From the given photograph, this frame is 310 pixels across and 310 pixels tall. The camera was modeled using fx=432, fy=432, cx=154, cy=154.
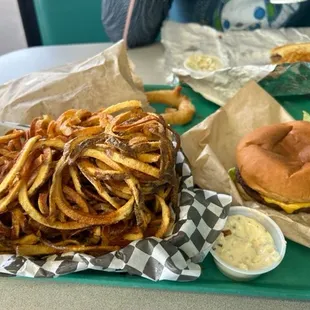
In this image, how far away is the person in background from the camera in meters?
1.99

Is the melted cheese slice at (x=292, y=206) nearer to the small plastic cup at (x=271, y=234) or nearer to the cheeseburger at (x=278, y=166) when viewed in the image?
the cheeseburger at (x=278, y=166)

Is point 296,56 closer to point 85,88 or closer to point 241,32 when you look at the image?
point 241,32

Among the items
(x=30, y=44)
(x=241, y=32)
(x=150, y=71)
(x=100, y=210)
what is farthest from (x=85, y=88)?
(x=30, y=44)

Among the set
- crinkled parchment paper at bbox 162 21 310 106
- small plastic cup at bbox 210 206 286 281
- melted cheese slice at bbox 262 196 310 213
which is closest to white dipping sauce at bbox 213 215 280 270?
small plastic cup at bbox 210 206 286 281

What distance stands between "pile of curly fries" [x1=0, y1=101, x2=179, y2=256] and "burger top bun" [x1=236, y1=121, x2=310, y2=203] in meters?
0.27

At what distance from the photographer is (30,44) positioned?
2.80m

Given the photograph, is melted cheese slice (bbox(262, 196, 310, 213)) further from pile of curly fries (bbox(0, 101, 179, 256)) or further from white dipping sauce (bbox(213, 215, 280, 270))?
pile of curly fries (bbox(0, 101, 179, 256))

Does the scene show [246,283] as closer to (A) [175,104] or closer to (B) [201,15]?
(A) [175,104]

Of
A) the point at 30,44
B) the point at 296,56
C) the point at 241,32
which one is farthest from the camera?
the point at 30,44

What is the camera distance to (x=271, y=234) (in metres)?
1.11

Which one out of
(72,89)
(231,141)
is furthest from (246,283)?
(72,89)

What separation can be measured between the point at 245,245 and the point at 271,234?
0.27 ft

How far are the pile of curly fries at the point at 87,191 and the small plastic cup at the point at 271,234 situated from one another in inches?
6.5

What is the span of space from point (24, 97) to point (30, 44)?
145 cm
